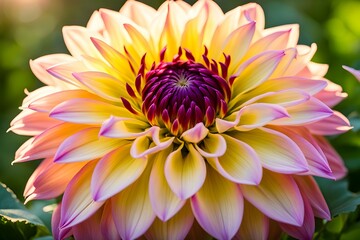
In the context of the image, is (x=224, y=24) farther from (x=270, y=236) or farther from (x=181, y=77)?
(x=270, y=236)

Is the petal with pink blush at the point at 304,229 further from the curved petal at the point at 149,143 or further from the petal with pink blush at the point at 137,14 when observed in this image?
the petal with pink blush at the point at 137,14

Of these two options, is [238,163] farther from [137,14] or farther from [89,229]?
[137,14]

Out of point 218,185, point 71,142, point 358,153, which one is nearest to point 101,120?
point 71,142

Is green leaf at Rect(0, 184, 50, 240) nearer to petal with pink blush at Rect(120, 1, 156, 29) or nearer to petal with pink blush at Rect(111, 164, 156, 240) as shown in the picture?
petal with pink blush at Rect(111, 164, 156, 240)

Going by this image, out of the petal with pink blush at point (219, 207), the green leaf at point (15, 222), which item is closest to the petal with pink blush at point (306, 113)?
the petal with pink blush at point (219, 207)

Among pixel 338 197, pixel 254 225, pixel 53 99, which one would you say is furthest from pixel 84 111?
pixel 338 197

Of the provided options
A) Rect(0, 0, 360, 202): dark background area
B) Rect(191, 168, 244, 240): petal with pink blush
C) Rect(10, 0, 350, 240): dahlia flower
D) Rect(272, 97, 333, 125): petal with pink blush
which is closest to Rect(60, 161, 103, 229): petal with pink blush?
Rect(10, 0, 350, 240): dahlia flower
